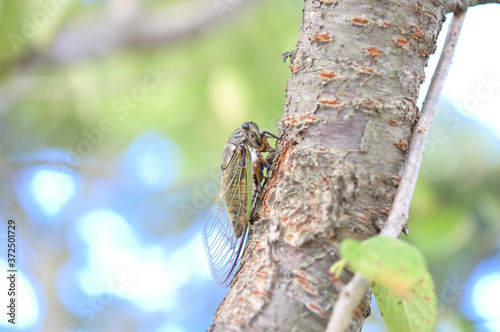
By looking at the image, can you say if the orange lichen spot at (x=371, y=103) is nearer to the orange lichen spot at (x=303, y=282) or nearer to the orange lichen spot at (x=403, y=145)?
the orange lichen spot at (x=403, y=145)

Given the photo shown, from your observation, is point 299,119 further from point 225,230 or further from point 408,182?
point 225,230

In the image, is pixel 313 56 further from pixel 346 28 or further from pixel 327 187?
pixel 327 187

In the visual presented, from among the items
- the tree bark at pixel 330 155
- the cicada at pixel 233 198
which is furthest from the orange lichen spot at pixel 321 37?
the cicada at pixel 233 198

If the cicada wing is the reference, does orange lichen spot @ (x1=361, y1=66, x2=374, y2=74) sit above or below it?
below

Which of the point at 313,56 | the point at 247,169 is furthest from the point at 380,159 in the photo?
the point at 247,169

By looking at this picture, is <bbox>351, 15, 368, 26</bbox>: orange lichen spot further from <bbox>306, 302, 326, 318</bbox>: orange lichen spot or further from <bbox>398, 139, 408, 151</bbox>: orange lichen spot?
<bbox>306, 302, 326, 318</bbox>: orange lichen spot

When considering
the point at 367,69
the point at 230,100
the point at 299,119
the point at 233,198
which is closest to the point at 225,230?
the point at 233,198

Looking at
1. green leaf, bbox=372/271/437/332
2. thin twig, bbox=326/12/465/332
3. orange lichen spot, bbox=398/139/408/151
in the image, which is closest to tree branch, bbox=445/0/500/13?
thin twig, bbox=326/12/465/332
